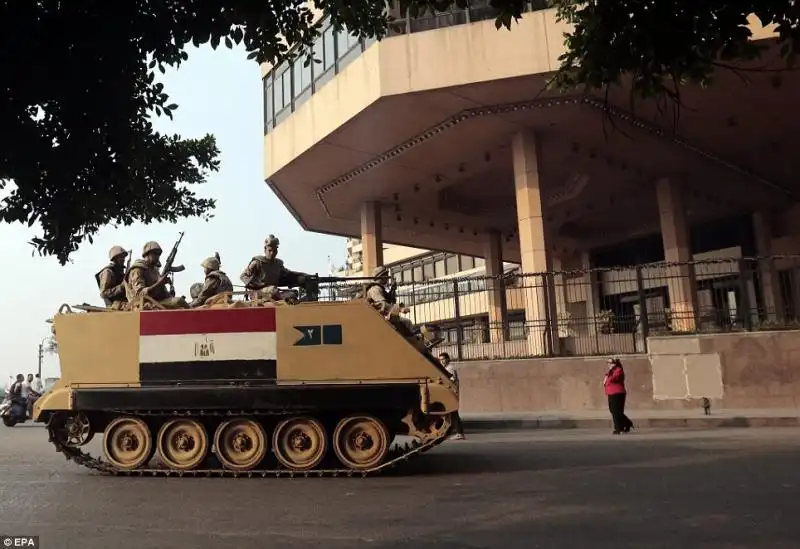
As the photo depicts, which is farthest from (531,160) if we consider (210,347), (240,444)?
(240,444)

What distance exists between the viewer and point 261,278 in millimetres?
9359

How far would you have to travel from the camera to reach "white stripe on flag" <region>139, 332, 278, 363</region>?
8.41m

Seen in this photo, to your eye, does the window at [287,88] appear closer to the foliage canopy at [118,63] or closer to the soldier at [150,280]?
the soldier at [150,280]

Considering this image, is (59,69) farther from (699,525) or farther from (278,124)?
(278,124)

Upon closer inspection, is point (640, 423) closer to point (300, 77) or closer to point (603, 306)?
point (603, 306)

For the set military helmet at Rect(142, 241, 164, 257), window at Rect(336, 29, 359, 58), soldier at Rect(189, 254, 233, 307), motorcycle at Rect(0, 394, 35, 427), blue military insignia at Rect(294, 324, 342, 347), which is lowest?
motorcycle at Rect(0, 394, 35, 427)

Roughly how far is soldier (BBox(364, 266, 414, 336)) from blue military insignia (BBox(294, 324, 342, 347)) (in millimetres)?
582

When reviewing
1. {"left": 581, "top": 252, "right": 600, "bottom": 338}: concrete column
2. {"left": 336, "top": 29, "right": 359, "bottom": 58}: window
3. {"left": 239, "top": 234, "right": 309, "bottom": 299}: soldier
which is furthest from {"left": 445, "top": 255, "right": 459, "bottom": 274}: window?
{"left": 239, "top": 234, "right": 309, "bottom": 299}: soldier

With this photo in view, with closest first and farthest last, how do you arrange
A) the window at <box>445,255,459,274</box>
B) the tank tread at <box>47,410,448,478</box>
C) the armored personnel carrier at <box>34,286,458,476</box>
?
the tank tread at <box>47,410,448,478</box>
the armored personnel carrier at <box>34,286,458,476</box>
the window at <box>445,255,459,274</box>

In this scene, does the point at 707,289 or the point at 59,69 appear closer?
the point at 59,69

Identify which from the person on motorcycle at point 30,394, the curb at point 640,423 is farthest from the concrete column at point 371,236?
the curb at point 640,423

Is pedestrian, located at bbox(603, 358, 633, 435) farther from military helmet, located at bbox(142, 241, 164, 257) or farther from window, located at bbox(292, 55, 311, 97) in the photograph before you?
window, located at bbox(292, 55, 311, 97)

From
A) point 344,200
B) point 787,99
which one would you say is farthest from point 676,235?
point 344,200

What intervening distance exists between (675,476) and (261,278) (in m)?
5.75
